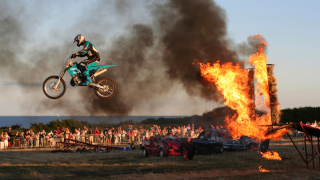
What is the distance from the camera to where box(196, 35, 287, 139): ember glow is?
17.6 m

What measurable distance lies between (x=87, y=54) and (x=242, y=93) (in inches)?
424

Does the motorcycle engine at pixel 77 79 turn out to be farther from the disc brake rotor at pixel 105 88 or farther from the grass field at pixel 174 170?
the grass field at pixel 174 170

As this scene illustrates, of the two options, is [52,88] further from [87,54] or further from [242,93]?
[242,93]

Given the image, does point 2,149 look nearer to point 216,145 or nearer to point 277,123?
point 216,145

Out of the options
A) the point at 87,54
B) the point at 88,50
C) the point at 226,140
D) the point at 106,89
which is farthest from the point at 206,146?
the point at 88,50

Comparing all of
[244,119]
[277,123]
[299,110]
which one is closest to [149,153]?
[244,119]

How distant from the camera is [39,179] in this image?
1416 centimetres

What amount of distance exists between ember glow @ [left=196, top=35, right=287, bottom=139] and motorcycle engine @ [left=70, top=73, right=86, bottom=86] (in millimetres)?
10002

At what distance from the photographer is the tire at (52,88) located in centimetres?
968

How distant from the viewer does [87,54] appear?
955 cm

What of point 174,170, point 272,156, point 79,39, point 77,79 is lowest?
point 174,170

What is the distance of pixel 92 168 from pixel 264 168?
30.1 feet

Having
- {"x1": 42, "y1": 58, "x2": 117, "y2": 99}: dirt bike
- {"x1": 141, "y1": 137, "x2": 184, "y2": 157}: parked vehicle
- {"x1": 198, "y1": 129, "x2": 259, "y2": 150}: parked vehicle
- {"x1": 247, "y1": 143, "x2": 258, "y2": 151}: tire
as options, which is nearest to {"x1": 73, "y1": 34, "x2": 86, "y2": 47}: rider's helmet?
{"x1": 42, "y1": 58, "x2": 117, "y2": 99}: dirt bike

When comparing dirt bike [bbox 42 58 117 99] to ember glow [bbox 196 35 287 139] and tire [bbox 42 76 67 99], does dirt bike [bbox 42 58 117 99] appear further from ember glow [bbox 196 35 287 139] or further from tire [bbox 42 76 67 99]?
ember glow [bbox 196 35 287 139]
